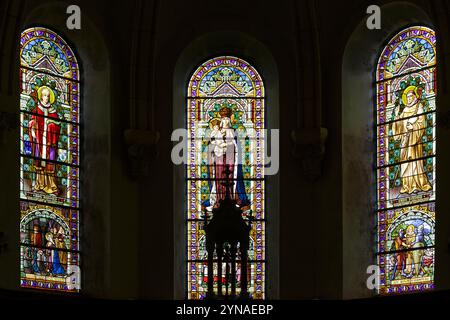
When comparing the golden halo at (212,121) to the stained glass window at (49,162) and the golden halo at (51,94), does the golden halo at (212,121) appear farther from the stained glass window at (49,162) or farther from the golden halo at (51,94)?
the golden halo at (51,94)

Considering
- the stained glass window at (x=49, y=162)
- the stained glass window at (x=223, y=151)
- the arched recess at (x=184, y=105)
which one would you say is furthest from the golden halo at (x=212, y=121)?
the stained glass window at (x=49, y=162)

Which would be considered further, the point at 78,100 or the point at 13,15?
the point at 78,100

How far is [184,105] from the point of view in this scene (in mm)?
29156

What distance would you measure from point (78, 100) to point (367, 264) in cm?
574

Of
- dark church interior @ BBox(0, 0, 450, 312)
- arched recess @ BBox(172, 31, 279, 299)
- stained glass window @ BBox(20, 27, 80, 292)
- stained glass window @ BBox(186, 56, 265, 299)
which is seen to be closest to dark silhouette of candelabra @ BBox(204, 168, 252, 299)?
dark church interior @ BBox(0, 0, 450, 312)

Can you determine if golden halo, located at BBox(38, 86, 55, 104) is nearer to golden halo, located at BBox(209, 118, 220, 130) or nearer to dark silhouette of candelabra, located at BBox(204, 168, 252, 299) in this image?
golden halo, located at BBox(209, 118, 220, 130)

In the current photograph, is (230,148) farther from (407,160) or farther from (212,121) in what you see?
(407,160)

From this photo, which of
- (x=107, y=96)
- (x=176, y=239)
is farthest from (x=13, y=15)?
(x=176, y=239)

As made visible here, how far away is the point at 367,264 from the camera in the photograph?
28000mm

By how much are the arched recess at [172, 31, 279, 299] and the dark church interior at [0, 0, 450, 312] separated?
0.04m

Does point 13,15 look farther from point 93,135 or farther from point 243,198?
point 243,198

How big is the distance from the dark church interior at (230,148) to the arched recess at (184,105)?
0.13 feet

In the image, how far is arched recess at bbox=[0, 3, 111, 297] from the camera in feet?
91.4

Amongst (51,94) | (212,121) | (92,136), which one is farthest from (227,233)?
(51,94)
